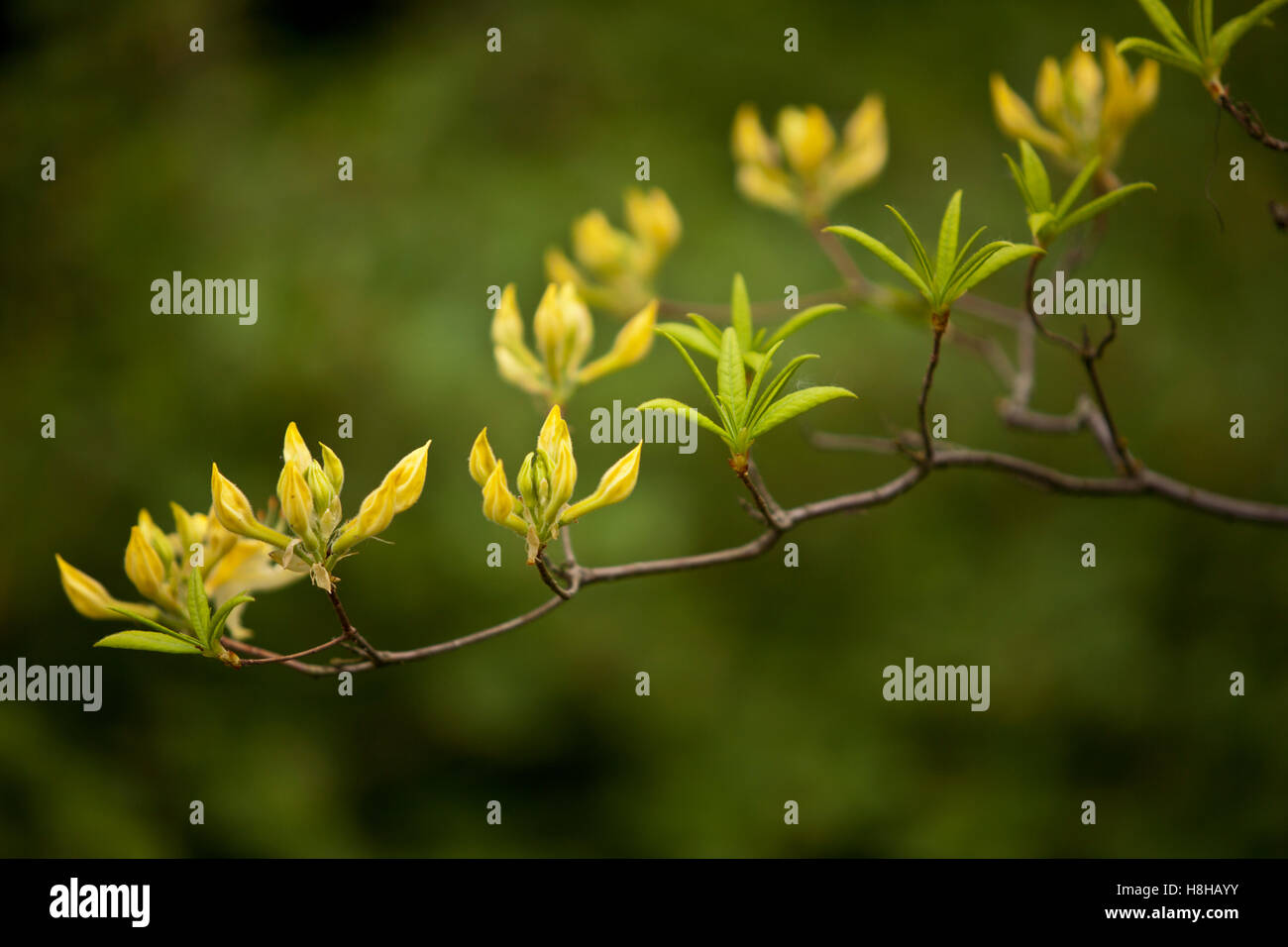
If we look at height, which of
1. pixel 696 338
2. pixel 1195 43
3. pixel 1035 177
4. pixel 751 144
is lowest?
pixel 696 338

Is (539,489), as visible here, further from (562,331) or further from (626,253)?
(626,253)

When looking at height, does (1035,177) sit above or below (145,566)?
above

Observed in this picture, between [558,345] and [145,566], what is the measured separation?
0.41m

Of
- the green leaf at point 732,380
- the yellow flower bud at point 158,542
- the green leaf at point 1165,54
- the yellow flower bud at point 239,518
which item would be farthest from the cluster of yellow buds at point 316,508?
the green leaf at point 1165,54

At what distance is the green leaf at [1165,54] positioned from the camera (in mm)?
761

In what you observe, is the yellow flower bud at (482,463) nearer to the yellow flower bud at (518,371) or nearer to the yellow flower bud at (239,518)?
the yellow flower bud at (239,518)

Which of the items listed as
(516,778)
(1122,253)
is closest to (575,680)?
(516,778)

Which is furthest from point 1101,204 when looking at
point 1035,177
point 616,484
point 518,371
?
point 518,371

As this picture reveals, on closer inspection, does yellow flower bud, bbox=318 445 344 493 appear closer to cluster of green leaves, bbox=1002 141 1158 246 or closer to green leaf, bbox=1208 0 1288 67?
cluster of green leaves, bbox=1002 141 1158 246

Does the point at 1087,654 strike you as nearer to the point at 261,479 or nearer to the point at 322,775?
the point at 322,775

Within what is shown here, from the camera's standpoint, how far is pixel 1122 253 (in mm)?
2336

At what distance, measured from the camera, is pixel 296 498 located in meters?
0.69

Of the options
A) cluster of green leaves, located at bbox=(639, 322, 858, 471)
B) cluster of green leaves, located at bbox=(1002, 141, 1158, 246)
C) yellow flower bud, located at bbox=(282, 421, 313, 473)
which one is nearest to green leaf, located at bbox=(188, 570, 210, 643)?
yellow flower bud, located at bbox=(282, 421, 313, 473)

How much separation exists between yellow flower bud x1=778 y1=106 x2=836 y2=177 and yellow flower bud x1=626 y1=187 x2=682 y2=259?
17 centimetres
